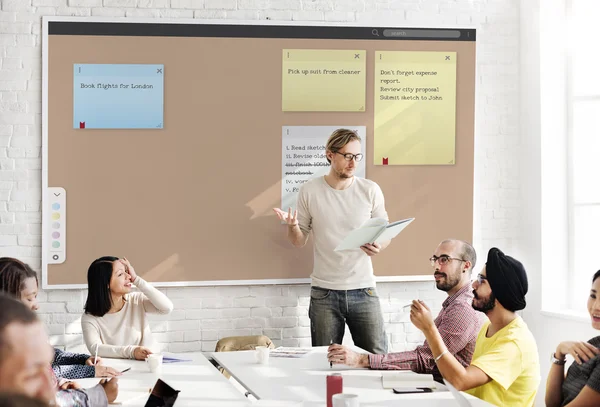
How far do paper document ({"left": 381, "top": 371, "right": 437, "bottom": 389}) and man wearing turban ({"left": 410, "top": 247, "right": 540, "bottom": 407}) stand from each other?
7 centimetres

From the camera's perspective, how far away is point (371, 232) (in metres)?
4.38

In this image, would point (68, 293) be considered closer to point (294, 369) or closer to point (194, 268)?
point (194, 268)

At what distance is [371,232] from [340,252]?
0.57 m

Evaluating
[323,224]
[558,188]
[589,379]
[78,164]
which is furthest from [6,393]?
[558,188]

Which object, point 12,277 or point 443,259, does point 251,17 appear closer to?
point 443,259

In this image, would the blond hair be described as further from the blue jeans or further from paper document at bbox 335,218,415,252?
the blue jeans

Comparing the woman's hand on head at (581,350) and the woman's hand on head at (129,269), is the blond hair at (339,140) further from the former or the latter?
the woman's hand on head at (581,350)

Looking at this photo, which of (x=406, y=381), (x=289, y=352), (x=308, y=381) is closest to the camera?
(x=406, y=381)

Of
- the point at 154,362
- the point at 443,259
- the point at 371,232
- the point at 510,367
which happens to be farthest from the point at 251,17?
the point at 510,367

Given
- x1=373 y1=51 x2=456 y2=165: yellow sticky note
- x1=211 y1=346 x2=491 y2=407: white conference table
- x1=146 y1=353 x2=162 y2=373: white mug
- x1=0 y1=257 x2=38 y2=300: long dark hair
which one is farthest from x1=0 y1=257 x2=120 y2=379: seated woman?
x1=373 y1=51 x2=456 y2=165: yellow sticky note

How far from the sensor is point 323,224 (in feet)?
16.3

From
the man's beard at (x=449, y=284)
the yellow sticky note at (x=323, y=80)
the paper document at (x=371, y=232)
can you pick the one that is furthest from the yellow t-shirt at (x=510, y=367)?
the yellow sticky note at (x=323, y=80)

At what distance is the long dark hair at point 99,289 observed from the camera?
4.11 m

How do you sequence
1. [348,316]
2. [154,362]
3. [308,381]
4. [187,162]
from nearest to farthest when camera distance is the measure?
[308,381]
[154,362]
[348,316]
[187,162]
